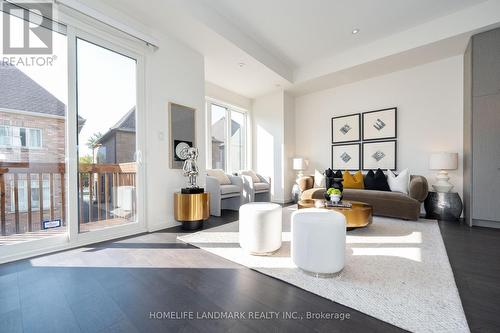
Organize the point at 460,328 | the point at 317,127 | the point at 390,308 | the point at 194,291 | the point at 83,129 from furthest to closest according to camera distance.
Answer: the point at 317,127, the point at 83,129, the point at 194,291, the point at 390,308, the point at 460,328

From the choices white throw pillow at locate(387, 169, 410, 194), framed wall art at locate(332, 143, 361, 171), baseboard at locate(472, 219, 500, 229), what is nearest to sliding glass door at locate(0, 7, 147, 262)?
framed wall art at locate(332, 143, 361, 171)

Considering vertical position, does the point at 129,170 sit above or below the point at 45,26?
below

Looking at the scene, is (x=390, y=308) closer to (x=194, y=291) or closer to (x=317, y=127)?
(x=194, y=291)

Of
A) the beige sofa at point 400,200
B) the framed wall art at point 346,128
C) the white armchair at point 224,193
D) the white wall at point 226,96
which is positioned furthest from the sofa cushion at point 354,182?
the white wall at point 226,96

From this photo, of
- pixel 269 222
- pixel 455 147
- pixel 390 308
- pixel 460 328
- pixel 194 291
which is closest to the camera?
pixel 460 328

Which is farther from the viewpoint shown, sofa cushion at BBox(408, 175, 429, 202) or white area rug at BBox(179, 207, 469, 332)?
sofa cushion at BBox(408, 175, 429, 202)

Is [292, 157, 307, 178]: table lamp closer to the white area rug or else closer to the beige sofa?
the beige sofa

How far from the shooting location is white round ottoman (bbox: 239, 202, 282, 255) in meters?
2.12

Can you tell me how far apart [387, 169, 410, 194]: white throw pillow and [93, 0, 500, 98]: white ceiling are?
6.98 ft

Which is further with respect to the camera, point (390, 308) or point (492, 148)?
point (492, 148)

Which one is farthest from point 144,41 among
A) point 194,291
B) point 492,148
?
point 492,148

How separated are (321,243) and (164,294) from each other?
1.22 m

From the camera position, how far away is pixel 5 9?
7.11 ft

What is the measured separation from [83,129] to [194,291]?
2366 mm
